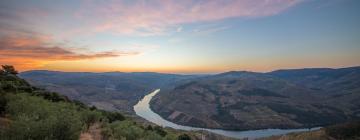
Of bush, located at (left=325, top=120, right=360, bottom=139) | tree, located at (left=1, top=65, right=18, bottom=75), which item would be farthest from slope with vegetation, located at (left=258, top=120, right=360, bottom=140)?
tree, located at (left=1, top=65, right=18, bottom=75)

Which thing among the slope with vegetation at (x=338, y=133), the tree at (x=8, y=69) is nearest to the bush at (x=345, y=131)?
the slope with vegetation at (x=338, y=133)

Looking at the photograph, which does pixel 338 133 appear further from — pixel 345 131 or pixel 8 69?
pixel 8 69

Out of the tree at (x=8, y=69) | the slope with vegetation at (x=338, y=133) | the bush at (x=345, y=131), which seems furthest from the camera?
the slope with vegetation at (x=338, y=133)

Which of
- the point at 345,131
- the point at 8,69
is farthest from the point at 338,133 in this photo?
the point at 8,69

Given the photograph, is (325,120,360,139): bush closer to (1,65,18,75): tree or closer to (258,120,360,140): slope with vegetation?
(258,120,360,140): slope with vegetation

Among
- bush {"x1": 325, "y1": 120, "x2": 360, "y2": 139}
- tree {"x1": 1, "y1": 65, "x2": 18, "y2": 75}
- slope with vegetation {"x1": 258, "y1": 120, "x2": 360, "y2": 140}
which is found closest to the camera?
tree {"x1": 1, "y1": 65, "x2": 18, "y2": 75}

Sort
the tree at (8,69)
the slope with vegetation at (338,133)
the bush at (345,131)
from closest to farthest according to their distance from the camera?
the tree at (8,69) → the bush at (345,131) → the slope with vegetation at (338,133)

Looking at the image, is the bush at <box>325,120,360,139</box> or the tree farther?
the bush at <box>325,120,360,139</box>

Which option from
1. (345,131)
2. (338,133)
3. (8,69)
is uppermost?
(8,69)

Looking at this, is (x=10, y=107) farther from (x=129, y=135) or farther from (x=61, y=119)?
(x=61, y=119)

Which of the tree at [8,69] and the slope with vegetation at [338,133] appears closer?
the tree at [8,69]

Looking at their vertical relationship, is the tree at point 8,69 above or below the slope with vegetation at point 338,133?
above

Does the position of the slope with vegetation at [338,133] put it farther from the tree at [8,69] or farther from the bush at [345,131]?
the tree at [8,69]

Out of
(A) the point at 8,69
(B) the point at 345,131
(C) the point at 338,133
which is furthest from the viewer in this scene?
(C) the point at 338,133
